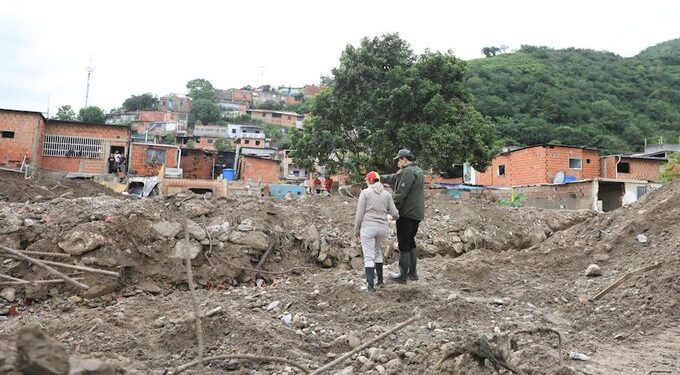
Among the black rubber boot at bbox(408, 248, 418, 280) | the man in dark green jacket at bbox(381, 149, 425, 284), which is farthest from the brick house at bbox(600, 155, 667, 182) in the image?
the man in dark green jacket at bbox(381, 149, 425, 284)

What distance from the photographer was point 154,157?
2758 centimetres

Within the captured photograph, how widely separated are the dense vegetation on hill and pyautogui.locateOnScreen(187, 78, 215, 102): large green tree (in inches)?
1642

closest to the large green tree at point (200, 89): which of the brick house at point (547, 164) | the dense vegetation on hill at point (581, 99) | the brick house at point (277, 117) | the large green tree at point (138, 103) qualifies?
the large green tree at point (138, 103)

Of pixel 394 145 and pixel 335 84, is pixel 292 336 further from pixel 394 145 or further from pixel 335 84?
pixel 335 84

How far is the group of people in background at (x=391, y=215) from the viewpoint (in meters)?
5.93

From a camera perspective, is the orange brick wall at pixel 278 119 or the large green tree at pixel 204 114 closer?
the large green tree at pixel 204 114

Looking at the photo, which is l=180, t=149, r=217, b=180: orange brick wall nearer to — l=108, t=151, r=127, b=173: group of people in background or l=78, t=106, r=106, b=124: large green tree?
l=108, t=151, r=127, b=173: group of people in background


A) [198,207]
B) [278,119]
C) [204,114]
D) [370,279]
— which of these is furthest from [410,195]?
[278,119]

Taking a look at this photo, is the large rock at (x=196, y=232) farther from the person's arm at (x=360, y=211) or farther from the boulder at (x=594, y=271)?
the boulder at (x=594, y=271)

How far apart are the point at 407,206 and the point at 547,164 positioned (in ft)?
77.5

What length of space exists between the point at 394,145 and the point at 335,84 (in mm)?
3573

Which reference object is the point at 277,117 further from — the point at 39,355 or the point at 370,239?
the point at 39,355

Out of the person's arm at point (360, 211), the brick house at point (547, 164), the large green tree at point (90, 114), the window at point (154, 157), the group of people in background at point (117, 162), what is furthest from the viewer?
the large green tree at point (90, 114)

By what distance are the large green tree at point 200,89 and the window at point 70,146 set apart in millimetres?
52170
